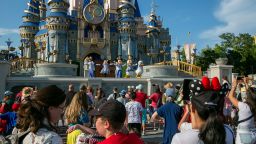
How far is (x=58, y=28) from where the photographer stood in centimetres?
4906

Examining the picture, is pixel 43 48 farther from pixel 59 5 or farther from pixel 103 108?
pixel 103 108

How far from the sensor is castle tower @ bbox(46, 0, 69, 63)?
48.8 m

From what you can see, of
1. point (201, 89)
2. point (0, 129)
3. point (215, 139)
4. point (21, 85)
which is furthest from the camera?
point (21, 85)

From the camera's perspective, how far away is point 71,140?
468 cm

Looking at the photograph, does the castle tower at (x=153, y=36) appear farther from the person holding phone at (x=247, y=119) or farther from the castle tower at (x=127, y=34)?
the person holding phone at (x=247, y=119)

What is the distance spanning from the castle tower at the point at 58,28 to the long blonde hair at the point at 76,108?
43907mm

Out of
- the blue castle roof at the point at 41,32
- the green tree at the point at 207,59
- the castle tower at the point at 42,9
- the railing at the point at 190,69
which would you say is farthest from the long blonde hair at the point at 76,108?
the castle tower at the point at 42,9

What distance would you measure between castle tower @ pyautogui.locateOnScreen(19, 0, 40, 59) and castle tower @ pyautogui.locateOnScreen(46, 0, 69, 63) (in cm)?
702

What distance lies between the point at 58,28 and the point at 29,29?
931 centimetres

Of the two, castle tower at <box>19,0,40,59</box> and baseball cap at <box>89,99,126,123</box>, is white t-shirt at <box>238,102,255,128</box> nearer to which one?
baseball cap at <box>89,99,126,123</box>

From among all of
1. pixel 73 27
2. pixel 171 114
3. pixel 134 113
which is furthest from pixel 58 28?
pixel 171 114

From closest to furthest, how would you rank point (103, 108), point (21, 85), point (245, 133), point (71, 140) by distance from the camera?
point (103, 108) → point (71, 140) → point (245, 133) → point (21, 85)

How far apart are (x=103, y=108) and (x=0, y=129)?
4617 millimetres

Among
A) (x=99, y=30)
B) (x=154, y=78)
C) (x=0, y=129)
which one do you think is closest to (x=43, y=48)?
(x=99, y=30)
